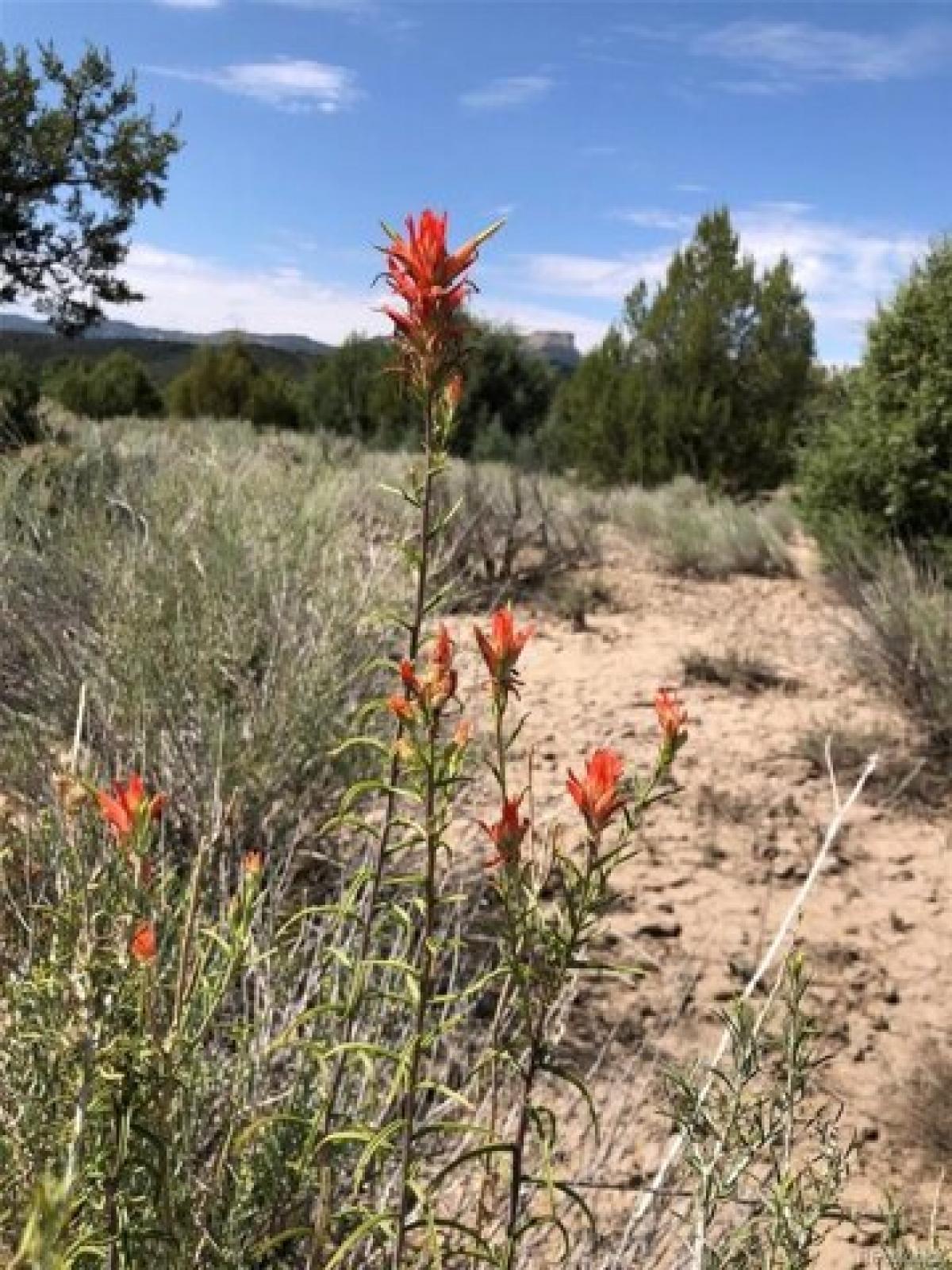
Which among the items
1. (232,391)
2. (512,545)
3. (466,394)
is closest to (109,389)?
(232,391)

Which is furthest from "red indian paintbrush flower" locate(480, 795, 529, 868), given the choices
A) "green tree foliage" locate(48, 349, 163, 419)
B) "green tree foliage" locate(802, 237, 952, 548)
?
"green tree foliage" locate(48, 349, 163, 419)

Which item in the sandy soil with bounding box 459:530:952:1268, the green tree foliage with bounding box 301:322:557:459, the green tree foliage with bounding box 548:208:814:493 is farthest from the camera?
the green tree foliage with bounding box 301:322:557:459

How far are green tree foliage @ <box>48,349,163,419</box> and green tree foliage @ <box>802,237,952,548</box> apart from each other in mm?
25099

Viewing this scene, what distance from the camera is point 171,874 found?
2.03 meters

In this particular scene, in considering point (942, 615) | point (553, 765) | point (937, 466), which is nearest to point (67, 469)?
point (553, 765)

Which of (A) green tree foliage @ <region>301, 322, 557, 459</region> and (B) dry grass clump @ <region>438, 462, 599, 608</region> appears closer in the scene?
(B) dry grass clump @ <region>438, 462, 599, 608</region>

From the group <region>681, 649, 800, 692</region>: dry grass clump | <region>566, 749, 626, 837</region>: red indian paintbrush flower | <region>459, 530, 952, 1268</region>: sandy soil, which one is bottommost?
<region>459, 530, 952, 1268</region>: sandy soil

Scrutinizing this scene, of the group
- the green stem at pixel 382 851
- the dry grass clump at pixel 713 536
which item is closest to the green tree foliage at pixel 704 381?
the dry grass clump at pixel 713 536

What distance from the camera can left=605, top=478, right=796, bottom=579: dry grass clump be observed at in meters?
9.59

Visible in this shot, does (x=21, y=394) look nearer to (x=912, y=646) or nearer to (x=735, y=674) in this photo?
(x=735, y=674)

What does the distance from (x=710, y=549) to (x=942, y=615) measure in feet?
13.2

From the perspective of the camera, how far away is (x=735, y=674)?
630 cm

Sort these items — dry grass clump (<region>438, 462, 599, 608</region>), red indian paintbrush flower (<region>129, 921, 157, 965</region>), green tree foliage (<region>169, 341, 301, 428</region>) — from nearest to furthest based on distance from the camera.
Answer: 1. red indian paintbrush flower (<region>129, 921, 157, 965</region>)
2. dry grass clump (<region>438, 462, 599, 608</region>)
3. green tree foliage (<region>169, 341, 301, 428</region>)

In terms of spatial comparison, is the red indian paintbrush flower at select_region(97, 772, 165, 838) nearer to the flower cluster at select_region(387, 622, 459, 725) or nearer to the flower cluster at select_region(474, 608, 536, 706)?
the flower cluster at select_region(387, 622, 459, 725)
